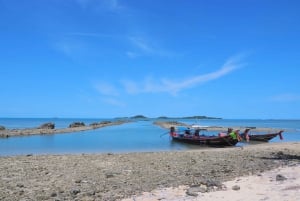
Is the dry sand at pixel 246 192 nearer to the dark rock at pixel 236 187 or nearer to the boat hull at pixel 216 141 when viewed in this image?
the dark rock at pixel 236 187

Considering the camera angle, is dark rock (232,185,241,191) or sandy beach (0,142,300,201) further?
dark rock (232,185,241,191)

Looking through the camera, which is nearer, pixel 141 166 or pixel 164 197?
pixel 164 197

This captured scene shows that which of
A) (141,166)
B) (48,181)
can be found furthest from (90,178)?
(141,166)

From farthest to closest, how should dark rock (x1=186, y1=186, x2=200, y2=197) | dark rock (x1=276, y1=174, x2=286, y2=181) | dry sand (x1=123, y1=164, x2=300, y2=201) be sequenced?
dark rock (x1=276, y1=174, x2=286, y2=181) < dark rock (x1=186, y1=186, x2=200, y2=197) < dry sand (x1=123, y1=164, x2=300, y2=201)

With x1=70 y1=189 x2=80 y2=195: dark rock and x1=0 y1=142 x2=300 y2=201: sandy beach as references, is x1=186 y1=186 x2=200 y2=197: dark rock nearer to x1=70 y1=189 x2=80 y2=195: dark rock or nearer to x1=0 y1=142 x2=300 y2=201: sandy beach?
x1=0 y1=142 x2=300 y2=201: sandy beach

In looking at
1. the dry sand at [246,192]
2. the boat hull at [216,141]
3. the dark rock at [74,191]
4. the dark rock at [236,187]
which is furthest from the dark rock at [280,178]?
the boat hull at [216,141]

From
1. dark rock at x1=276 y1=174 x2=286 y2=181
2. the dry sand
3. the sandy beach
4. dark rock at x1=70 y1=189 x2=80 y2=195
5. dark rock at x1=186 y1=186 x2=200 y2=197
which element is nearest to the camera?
the dry sand

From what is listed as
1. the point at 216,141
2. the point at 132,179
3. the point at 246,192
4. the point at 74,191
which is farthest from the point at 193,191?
the point at 216,141

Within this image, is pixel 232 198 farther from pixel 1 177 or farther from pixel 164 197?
pixel 1 177

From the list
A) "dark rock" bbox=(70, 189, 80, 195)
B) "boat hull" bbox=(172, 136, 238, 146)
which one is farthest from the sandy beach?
"boat hull" bbox=(172, 136, 238, 146)

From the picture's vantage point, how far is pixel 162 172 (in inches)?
594

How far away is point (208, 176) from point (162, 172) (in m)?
1.87

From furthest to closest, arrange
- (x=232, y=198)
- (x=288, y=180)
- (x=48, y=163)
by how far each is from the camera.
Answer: (x=48, y=163) → (x=288, y=180) → (x=232, y=198)

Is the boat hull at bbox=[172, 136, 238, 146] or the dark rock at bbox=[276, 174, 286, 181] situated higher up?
the boat hull at bbox=[172, 136, 238, 146]
